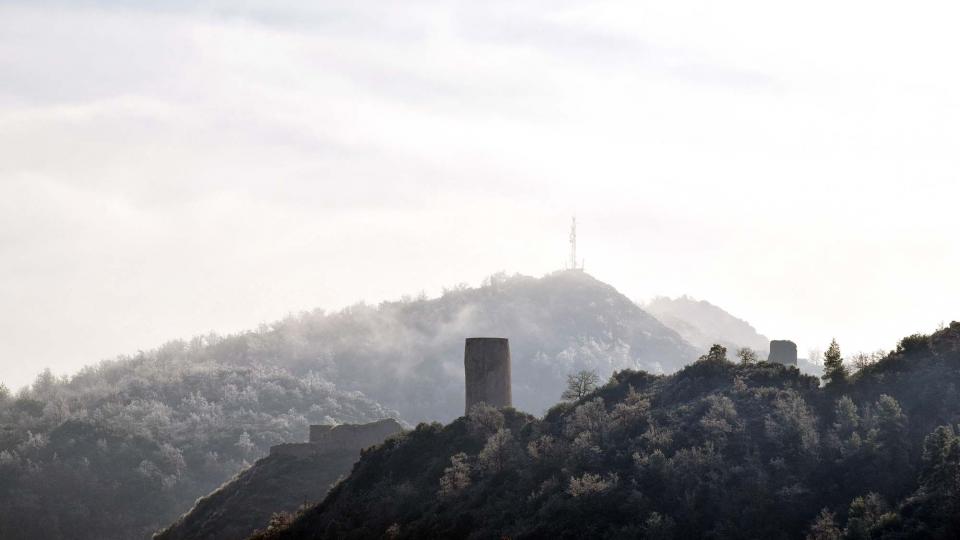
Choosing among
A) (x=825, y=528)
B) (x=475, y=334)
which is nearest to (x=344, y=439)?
(x=825, y=528)

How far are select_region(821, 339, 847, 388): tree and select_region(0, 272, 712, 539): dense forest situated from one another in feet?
217

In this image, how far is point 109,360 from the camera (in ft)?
481

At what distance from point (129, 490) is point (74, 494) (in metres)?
4.41

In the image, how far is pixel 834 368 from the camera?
43.2 m

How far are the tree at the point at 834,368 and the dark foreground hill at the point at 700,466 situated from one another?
1.17 feet

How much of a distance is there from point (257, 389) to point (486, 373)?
82238 millimetres

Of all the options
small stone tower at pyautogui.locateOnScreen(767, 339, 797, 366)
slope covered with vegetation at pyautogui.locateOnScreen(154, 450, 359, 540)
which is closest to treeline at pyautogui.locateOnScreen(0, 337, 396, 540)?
slope covered with vegetation at pyautogui.locateOnScreen(154, 450, 359, 540)

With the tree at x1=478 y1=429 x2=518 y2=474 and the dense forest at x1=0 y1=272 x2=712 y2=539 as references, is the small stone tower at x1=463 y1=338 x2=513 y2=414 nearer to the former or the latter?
the tree at x1=478 y1=429 x2=518 y2=474

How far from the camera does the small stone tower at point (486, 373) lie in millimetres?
53000

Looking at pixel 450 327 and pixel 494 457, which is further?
pixel 450 327

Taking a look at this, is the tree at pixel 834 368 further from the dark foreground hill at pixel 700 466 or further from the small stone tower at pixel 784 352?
the small stone tower at pixel 784 352

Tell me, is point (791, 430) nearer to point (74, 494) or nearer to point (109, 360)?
point (74, 494)

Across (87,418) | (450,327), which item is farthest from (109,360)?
(450,327)

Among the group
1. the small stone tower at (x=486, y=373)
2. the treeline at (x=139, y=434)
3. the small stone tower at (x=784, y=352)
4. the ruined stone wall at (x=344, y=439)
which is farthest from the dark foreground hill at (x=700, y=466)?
the treeline at (x=139, y=434)
